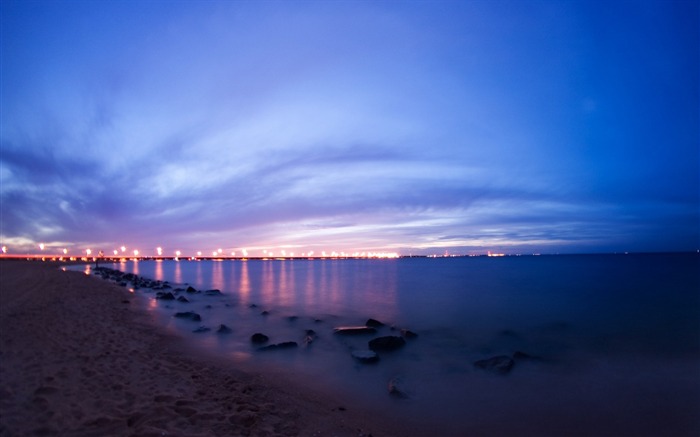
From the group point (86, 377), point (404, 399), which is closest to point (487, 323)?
point (404, 399)

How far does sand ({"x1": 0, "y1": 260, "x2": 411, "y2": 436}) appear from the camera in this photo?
612 cm

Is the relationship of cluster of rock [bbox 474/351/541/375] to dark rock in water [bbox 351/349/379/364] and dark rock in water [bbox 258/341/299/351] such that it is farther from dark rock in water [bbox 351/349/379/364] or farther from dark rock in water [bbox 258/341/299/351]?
dark rock in water [bbox 258/341/299/351]

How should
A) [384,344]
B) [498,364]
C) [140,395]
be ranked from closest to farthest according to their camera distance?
[140,395] < [498,364] < [384,344]

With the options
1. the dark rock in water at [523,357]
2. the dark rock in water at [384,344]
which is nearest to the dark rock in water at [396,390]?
the dark rock in water at [384,344]

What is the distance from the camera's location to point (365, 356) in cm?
1259

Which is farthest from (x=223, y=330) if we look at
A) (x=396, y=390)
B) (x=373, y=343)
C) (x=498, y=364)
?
(x=498, y=364)

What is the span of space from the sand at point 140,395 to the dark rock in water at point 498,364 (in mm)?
5510

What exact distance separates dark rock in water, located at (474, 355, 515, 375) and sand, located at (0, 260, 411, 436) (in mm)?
5510

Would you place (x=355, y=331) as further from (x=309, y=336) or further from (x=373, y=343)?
(x=373, y=343)

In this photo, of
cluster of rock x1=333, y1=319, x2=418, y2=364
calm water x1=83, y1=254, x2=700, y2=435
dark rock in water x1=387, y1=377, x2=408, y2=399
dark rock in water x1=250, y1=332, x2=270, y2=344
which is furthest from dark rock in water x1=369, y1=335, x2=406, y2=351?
dark rock in water x1=250, y1=332, x2=270, y2=344

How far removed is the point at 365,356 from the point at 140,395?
7279 millimetres

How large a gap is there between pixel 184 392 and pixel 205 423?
71.7 inches

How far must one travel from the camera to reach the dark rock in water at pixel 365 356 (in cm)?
1245

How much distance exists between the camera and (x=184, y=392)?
311 inches
